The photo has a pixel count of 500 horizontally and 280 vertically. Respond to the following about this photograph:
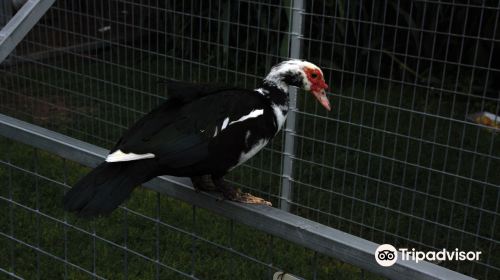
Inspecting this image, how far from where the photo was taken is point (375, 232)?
3504 millimetres

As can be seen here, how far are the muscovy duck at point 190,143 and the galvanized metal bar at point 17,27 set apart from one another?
2.14 ft

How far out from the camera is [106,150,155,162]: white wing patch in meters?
1.60

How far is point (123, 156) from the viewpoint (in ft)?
5.37

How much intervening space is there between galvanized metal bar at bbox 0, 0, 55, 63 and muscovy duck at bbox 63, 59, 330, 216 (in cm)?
65

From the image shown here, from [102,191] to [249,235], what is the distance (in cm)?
188

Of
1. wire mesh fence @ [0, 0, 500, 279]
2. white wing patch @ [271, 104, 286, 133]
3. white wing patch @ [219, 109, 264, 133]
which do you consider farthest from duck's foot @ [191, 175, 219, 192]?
wire mesh fence @ [0, 0, 500, 279]

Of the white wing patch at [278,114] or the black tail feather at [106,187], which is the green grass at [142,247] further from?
the black tail feather at [106,187]

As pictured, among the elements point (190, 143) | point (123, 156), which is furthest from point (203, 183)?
point (123, 156)

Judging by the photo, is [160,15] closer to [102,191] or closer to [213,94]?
[213,94]

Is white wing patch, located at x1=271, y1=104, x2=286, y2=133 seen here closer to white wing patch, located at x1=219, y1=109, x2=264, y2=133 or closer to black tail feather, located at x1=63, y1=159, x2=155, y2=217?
white wing patch, located at x1=219, y1=109, x2=264, y2=133

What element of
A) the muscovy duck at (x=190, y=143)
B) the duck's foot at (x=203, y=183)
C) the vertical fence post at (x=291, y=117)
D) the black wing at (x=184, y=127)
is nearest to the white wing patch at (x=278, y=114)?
the muscovy duck at (x=190, y=143)

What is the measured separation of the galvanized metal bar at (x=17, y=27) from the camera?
2.24m

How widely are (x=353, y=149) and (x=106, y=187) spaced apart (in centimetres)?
195

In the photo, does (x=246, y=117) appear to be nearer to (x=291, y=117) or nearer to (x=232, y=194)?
(x=232, y=194)
